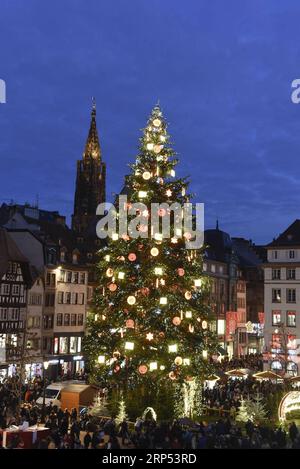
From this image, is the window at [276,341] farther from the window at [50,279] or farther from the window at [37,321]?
the window at [37,321]

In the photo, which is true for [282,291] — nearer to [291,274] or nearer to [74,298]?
[291,274]

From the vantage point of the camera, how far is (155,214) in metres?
29.3

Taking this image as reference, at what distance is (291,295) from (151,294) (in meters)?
40.2

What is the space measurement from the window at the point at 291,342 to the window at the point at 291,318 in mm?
1684

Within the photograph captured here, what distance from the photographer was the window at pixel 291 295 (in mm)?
64625

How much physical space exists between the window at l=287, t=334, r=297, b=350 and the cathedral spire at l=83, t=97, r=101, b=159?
292ft

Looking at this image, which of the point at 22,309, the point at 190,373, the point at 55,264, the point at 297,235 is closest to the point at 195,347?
the point at 190,373

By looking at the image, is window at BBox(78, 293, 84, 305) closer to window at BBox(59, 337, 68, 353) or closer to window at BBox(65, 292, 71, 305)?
window at BBox(65, 292, 71, 305)

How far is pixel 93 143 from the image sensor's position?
141875 mm

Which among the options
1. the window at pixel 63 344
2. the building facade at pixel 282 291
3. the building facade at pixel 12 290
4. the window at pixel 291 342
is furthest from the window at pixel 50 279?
the window at pixel 291 342

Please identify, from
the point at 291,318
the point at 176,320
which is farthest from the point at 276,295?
the point at 176,320

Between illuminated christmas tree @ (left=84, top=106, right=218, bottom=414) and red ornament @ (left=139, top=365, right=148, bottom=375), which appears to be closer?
red ornament @ (left=139, top=365, right=148, bottom=375)

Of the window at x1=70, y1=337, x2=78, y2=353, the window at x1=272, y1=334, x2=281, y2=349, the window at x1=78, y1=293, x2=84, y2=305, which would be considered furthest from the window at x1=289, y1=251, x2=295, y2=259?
the window at x1=70, y1=337, x2=78, y2=353

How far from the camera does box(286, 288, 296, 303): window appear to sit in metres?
64.6
